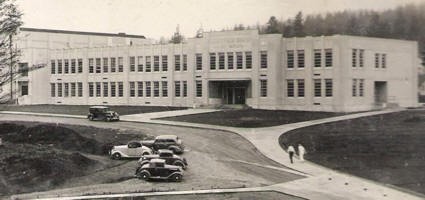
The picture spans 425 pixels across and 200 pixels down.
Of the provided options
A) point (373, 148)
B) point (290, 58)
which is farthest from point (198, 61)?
point (373, 148)

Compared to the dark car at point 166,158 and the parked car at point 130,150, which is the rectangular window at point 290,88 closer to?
the parked car at point 130,150

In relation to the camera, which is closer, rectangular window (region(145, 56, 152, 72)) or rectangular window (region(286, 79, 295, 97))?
rectangular window (region(286, 79, 295, 97))

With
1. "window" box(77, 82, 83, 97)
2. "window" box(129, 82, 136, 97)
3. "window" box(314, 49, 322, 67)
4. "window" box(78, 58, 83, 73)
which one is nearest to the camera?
"window" box(77, 82, 83, 97)

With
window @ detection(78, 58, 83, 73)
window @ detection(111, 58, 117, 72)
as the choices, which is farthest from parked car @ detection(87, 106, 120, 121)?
window @ detection(78, 58, 83, 73)

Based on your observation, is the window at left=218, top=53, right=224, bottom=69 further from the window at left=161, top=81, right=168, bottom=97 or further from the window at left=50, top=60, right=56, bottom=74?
the window at left=50, top=60, right=56, bottom=74

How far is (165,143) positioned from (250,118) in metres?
11.5

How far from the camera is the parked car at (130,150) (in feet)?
92.8

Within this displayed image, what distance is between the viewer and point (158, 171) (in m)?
23.7

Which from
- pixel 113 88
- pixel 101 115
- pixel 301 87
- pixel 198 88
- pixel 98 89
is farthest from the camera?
pixel 198 88

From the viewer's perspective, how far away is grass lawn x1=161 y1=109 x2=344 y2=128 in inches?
1521

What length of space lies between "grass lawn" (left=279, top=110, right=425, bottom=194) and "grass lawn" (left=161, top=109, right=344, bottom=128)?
11.0 feet

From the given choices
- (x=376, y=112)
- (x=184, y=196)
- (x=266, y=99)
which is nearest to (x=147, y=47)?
(x=266, y=99)

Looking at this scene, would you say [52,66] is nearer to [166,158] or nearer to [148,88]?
[148,88]

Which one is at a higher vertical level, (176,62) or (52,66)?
(176,62)
